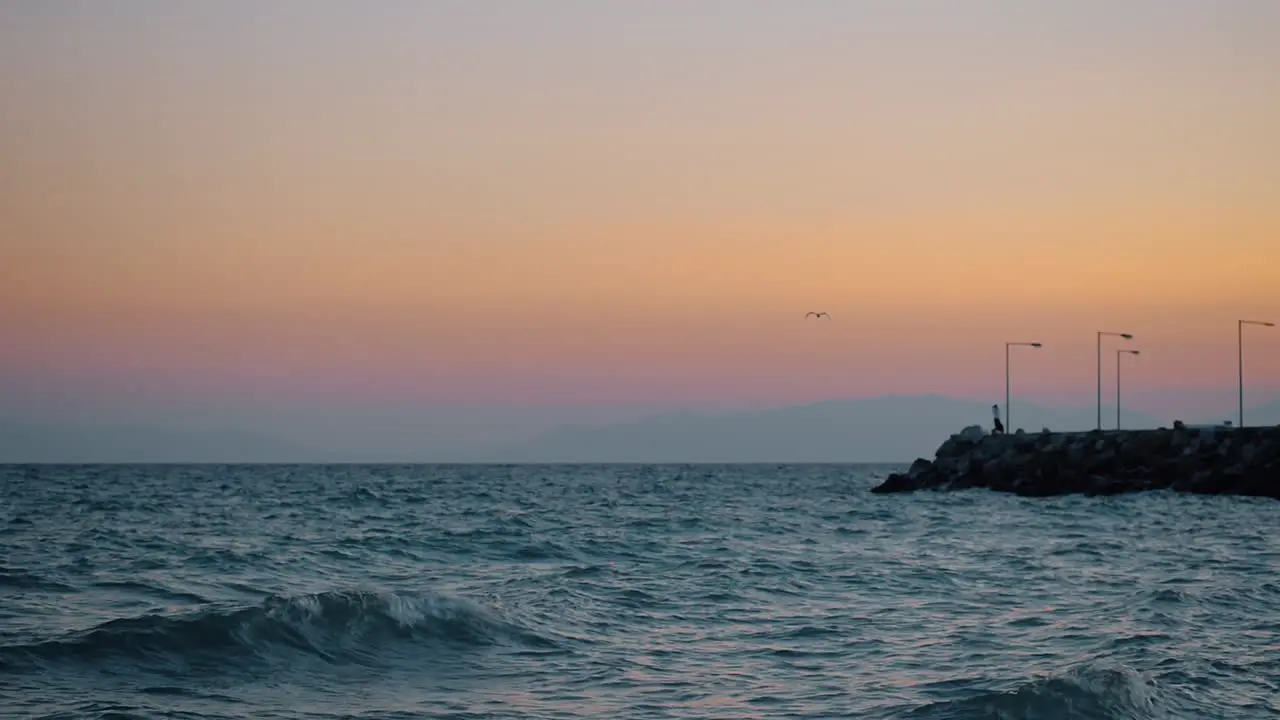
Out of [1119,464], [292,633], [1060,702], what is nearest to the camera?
[1060,702]

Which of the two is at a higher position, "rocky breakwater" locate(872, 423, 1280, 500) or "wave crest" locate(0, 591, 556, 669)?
"rocky breakwater" locate(872, 423, 1280, 500)

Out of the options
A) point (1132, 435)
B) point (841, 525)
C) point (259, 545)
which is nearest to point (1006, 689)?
point (259, 545)

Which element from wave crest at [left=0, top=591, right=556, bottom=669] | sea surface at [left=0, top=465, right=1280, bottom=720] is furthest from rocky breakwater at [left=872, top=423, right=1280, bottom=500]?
wave crest at [left=0, top=591, right=556, bottom=669]

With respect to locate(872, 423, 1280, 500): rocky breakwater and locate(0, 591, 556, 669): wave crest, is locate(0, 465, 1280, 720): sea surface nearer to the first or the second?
locate(0, 591, 556, 669): wave crest

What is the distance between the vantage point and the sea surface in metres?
12.7

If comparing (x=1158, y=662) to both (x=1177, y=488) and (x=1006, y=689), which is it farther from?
(x=1177, y=488)

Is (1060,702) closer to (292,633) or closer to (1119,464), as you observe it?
(292,633)

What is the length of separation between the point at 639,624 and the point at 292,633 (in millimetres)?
4595

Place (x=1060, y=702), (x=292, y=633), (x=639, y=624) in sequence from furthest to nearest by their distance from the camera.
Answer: (x=639, y=624)
(x=292, y=633)
(x=1060, y=702)

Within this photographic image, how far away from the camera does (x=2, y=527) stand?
35.4m

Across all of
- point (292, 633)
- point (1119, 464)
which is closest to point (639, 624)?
point (292, 633)

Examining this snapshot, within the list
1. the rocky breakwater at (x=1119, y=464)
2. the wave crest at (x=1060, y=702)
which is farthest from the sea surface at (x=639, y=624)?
the rocky breakwater at (x=1119, y=464)

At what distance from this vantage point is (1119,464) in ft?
194

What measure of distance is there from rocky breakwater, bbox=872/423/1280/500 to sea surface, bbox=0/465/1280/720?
2096 cm
